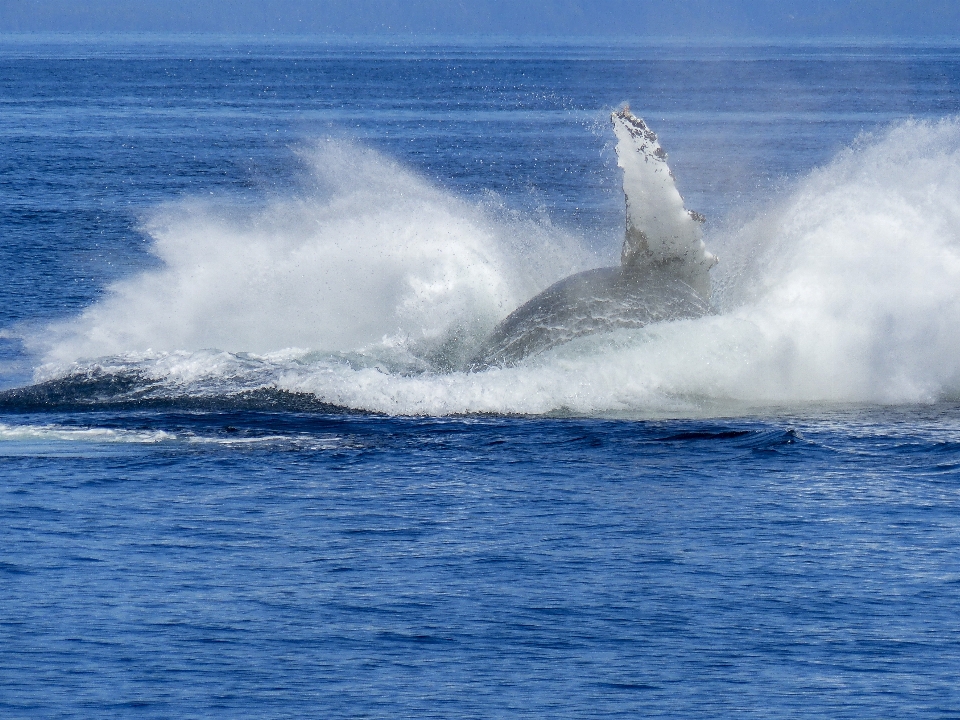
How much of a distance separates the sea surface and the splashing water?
63mm

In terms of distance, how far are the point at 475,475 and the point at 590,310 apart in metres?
5.39

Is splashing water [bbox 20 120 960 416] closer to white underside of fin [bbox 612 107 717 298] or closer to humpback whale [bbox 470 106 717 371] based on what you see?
humpback whale [bbox 470 106 717 371]

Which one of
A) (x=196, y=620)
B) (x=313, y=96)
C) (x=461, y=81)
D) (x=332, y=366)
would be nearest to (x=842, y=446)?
(x=332, y=366)

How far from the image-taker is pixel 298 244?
100.0 feet

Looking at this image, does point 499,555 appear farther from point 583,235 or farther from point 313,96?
point 313,96

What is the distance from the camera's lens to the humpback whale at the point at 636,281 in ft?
75.2

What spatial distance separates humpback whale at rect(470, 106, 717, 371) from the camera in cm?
2292

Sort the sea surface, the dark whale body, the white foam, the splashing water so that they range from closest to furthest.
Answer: the sea surface < the splashing water < the dark whale body < the white foam

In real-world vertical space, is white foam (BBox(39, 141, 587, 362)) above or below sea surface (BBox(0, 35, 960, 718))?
above

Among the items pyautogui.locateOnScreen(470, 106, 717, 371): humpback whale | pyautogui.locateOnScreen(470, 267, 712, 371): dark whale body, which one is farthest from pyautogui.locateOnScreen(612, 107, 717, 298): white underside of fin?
pyautogui.locateOnScreen(470, 267, 712, 371): dark whale body

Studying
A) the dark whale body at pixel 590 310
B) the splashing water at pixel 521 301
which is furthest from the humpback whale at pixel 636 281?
the splashing water at pixel 521 301

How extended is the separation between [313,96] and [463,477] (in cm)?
11092

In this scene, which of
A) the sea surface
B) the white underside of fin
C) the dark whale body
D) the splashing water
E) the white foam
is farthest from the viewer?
the white foam

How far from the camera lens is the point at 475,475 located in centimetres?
1831
